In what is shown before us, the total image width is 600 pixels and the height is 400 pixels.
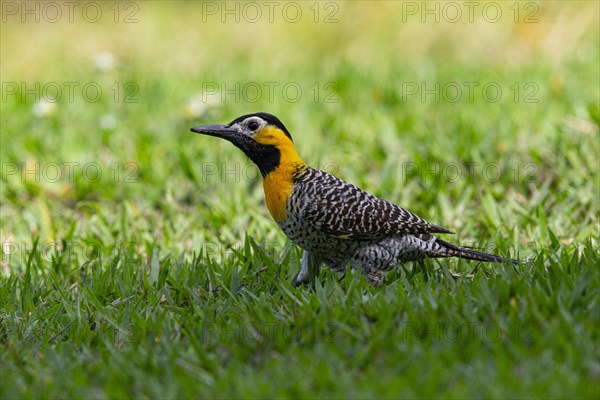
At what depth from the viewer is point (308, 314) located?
376 cm

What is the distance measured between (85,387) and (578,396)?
5.74 feet

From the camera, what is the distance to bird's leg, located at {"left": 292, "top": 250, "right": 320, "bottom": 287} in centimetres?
463

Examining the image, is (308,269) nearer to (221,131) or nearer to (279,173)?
(279,173)

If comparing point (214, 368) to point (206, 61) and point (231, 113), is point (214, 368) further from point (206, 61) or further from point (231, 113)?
point (206, 61)

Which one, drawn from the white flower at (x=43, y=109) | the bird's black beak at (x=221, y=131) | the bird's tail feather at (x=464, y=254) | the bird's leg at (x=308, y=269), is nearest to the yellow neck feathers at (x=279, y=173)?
the bird's black beak at (x=221, y=131)

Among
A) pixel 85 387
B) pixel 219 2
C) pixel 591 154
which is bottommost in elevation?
pixel 85 387

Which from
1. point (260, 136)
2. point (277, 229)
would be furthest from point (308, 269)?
point (277, 229)

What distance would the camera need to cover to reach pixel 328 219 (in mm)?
4512

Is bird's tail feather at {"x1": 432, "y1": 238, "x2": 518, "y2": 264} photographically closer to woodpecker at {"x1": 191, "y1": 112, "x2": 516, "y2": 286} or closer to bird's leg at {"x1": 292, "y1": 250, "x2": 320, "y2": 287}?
woodpecker at {"x1": 191, "y1": 112, "x2": 516, "y2": 286}

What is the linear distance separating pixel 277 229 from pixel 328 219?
49.5 inches

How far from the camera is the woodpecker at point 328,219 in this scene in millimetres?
4559

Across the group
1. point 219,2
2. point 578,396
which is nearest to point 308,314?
point 578,396

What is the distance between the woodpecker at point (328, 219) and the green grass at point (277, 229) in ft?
0.39

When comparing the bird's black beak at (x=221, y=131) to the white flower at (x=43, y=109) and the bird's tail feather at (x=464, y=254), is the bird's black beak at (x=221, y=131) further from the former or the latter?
the white flower at (x=43, y=109)
